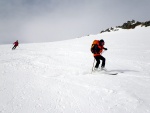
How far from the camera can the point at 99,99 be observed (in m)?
5.25

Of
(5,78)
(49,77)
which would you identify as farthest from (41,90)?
(5,78)

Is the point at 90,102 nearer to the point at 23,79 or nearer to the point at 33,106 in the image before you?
the point at 33,106

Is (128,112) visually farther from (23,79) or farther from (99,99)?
(23,79)

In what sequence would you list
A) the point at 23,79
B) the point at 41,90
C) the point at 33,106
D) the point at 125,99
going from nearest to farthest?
the point at 33,106 → the point at 125,99 → the point at 41,90 → the point at 23,79

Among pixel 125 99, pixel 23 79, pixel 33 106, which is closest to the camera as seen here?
pixel 33 106

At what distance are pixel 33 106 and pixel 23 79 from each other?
9.53ft

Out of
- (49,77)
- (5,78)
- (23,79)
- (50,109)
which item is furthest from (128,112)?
(5,78)

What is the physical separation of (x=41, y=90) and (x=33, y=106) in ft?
4.02

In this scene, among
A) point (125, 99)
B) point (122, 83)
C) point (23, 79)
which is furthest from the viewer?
point (23, 79)

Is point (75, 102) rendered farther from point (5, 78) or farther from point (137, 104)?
point (5, 78)

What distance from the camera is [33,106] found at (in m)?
4.82

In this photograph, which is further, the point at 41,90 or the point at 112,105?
the point at 41,90

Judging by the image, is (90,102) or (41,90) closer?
(90,102)

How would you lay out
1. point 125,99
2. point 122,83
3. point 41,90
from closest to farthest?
point 125,99
point 41,90
point 122,83
